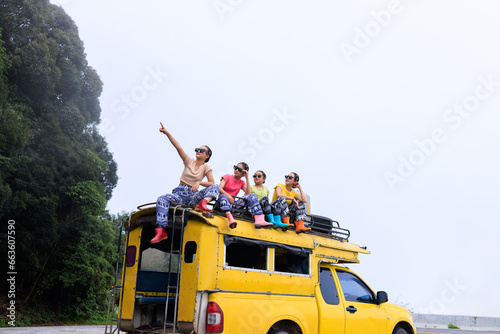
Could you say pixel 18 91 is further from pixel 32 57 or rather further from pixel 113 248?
pixel 113 248

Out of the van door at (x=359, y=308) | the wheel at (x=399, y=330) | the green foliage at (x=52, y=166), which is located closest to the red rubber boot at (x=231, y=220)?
the van door at (x=359, y=308)

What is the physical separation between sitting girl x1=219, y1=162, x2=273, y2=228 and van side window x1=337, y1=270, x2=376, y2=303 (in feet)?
6.99

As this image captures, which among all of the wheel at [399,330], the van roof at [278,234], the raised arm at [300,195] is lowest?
the wheel at [399,330]

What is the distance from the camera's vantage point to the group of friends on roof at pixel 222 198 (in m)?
6.91

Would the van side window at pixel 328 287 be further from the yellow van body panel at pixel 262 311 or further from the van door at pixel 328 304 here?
the yellow van body panel at pixel 262 311

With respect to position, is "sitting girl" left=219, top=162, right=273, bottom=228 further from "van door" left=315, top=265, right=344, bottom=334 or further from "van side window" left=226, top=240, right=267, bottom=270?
"van door" left=315, top=265, right=344, bottom=334

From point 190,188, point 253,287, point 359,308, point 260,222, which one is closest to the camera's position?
point 253,287

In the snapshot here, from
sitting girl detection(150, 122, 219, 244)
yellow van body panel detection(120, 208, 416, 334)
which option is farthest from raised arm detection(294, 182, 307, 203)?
sitting girl detection(150, 122, 219, 244)

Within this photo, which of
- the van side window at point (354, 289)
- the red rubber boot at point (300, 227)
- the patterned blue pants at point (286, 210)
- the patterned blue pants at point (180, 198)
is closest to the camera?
the patterned blue pants at point (180, 198)

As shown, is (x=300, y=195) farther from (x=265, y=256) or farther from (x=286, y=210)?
(x=265, y=256)

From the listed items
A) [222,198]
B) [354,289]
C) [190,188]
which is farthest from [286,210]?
[354,289]

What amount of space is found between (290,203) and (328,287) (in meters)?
1.63

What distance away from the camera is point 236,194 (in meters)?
8.08

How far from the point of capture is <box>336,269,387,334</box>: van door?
319 inches
